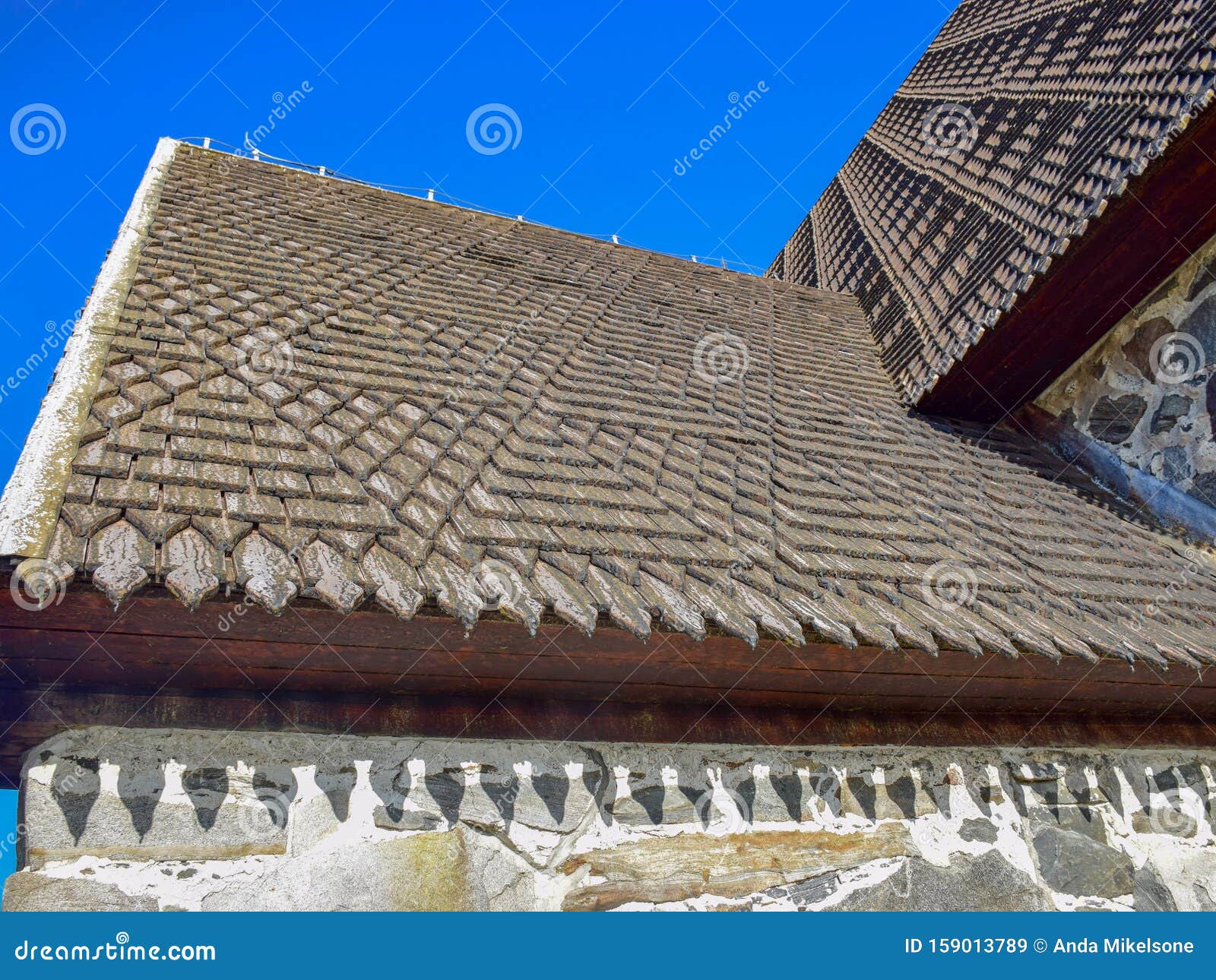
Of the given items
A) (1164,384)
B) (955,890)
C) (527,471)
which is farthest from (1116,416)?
(527,471)

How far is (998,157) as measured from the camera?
5.68 m

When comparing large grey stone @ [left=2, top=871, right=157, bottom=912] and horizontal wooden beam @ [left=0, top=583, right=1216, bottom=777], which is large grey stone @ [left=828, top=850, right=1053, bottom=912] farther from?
large grey stone @ [left=2, top=871, right=157, bottom=912]

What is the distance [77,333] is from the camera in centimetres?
297

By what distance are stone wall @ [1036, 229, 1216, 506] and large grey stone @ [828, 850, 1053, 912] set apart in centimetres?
231

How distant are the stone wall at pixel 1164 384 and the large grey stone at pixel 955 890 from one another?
7.58ft

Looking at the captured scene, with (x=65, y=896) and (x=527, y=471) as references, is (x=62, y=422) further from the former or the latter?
(x=527, y=471)

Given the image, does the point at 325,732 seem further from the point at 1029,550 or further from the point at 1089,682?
the point at 1029,550

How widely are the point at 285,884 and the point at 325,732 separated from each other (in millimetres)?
386

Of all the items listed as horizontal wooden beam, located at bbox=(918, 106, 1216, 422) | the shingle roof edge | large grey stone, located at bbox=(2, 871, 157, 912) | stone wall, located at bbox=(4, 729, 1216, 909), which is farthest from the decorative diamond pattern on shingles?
large grey stone, located at bbox=(2, 871, 157, 912)

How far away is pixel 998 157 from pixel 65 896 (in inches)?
243

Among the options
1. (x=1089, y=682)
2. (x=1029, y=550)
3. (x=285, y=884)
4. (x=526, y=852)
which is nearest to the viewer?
(x=285, y=884)

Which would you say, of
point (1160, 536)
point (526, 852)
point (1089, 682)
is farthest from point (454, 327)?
point (1160, 536)

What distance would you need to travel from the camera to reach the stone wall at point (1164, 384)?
13.3 feet

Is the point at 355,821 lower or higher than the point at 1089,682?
lower
